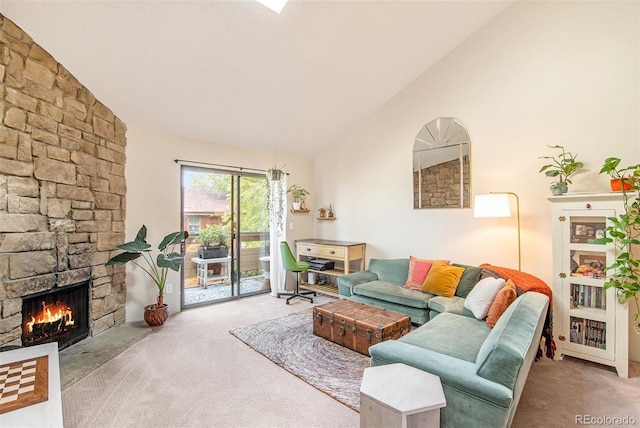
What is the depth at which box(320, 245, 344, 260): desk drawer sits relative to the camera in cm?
447

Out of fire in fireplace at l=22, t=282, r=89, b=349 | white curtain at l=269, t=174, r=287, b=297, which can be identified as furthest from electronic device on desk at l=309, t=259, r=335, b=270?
fire in fireplace at l=22, t=282, r=89, b=349

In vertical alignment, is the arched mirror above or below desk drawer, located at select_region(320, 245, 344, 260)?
above

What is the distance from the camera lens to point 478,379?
1.58 metres

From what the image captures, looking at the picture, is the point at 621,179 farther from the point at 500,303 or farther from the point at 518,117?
the point at 500,303

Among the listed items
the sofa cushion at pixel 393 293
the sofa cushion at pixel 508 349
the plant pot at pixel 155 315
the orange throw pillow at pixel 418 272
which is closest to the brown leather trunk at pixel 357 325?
the sofa cushion at pixel 393 293

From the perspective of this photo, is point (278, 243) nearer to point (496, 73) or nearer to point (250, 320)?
point (250, 320)

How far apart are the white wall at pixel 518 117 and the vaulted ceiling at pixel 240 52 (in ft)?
1.08

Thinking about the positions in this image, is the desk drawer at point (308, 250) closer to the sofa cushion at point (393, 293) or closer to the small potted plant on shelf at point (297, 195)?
the small potted plant on shelf at point (297, 195)

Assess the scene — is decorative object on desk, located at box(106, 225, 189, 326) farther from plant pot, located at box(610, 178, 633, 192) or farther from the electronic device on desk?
plant pot, located at box(610, 178, 633, 192)

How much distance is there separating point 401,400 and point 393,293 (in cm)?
205

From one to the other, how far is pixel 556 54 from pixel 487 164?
121cm

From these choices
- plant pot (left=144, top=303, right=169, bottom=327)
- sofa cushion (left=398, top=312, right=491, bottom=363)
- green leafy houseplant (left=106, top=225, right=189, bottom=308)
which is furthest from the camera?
plant pot (left=144, top=303, right=169, bottom=327)

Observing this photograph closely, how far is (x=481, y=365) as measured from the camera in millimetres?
1616

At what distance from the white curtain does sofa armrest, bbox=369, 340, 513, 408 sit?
303cm
